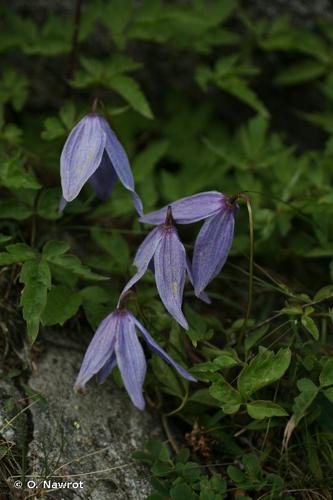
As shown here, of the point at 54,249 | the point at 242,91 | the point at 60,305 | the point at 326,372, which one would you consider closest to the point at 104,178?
the point at 54,249

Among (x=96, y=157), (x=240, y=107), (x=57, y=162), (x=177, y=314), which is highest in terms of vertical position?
(x=96, y=157)

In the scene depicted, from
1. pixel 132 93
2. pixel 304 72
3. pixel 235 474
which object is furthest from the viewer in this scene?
pixel 304 72

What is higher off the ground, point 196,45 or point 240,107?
point 196,45

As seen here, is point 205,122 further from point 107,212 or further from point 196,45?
point 107,212

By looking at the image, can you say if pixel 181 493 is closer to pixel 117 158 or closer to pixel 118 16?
pixel 117 158

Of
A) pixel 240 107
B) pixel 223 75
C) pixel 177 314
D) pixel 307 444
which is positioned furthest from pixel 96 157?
pixel 240 107

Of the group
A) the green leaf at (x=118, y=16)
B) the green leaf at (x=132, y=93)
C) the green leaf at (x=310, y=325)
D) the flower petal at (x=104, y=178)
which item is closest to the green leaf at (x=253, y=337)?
the green leaf at (x=310, y=325)

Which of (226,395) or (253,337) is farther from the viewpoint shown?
(253,337)
